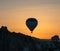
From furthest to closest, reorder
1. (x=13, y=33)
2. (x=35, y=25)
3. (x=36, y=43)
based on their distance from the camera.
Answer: (x=36, y=43) < (x=13, y=33) < (x=35, y=25)

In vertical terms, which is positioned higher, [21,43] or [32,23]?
[32,23]

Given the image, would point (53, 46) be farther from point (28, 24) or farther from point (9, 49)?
point (28, 24)

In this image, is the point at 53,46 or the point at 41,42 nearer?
the point at 53,46

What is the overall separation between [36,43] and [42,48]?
2064 millimetres

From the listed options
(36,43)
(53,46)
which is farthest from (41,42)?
(53,46)

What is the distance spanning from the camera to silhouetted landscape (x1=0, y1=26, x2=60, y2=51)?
47125mm

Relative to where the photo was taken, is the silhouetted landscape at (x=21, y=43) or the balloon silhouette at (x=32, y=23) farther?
the silhouetted landscape at (x=21, y=43)

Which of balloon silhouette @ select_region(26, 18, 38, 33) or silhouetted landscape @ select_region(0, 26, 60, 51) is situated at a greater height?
balloon silhouette @ select_region(26, 18, 38, 33)

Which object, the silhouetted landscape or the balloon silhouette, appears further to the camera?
the silhouetted landscape

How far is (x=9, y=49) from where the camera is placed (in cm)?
4784

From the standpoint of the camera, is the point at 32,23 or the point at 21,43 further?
the point at 21,43

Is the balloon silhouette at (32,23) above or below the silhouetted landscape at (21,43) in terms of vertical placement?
above

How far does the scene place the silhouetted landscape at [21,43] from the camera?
47.1 meters

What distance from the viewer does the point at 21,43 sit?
4994 cm
